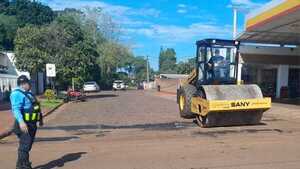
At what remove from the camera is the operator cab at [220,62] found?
17.5 meters

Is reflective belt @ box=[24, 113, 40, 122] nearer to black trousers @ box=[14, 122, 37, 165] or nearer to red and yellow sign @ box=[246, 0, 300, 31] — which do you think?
black trousers @ box=[14, 122, 37, 165]

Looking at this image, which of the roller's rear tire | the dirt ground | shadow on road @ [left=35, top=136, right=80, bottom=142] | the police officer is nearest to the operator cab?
the roller's rear tire

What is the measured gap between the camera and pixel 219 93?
15.4 m

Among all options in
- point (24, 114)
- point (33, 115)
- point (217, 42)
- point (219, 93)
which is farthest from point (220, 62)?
point (24, 114)

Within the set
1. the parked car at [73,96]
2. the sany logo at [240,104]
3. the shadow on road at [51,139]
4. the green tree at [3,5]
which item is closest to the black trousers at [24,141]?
the shadow on road at [51,139]

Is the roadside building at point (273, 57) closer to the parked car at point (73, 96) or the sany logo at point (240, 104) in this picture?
the parked car at point (73, 96)

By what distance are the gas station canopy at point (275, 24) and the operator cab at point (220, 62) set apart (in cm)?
662

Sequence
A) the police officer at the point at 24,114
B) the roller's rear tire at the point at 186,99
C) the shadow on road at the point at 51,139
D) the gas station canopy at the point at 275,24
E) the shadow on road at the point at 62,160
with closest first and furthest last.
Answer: the police officer at the point at 24,114 → the shadow on road at the point at 62,160 → the shadow on road at the point at 51,139 → the roller's rear tire at the point at 186,99 → the gas station canopy at the point at 275,24

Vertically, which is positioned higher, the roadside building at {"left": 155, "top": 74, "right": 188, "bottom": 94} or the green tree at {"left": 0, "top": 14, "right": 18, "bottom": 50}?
the green tree at {"left": 0, "top": 14, "right": 18, "bottom": 50}

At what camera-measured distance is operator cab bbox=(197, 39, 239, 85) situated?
17.5 meters

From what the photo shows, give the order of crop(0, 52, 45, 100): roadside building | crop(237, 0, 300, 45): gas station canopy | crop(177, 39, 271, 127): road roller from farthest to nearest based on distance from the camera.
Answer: crop(0, 52, 45, 100): roadside building, crop(237, 0, 300, 45): gas station canopy, crop(177, 39, 271, 127): road roller

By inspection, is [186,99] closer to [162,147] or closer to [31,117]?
[162,147]

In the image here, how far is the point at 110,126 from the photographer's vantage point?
54.4ft

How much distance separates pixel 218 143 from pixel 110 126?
5.80m
